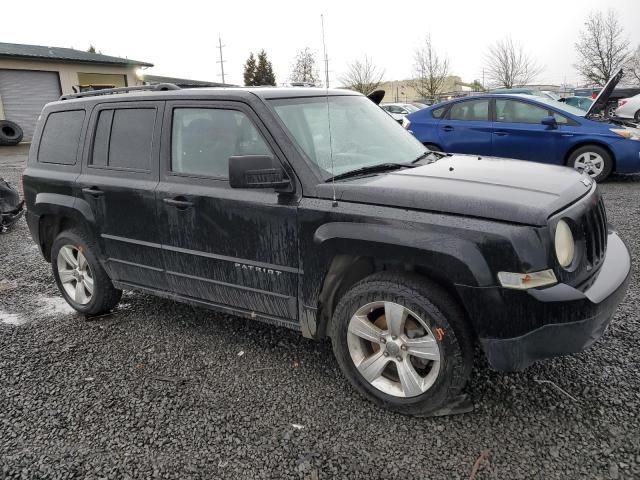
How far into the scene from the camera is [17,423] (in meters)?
2.92

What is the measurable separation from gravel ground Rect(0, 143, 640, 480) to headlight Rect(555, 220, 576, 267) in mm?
872

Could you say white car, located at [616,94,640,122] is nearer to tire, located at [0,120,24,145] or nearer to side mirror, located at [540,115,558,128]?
side mirror, located at [540,115,558,128]

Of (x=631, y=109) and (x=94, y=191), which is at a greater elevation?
(x=631, y=109)

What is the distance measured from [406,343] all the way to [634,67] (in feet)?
167

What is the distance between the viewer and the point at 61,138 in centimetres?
426

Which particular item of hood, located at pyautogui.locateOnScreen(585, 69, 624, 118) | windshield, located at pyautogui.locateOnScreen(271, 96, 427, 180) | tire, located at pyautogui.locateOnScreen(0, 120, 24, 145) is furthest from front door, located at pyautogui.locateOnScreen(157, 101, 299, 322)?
tire, located at pyautogui.locateOnScreen(0, 120, 24, 145)

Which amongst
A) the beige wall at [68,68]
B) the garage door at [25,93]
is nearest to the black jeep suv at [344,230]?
the beige wall at [68,68]

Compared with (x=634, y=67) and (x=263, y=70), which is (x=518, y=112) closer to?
(x=634, y=67)

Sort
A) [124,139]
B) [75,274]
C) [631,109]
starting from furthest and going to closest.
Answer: [631,109], [75,274], [124,139]

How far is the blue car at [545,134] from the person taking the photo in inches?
332

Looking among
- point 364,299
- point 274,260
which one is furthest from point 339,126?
point 364,299

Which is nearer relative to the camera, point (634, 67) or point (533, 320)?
point (533, 320)

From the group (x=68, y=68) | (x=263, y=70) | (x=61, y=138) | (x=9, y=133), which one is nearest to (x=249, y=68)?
(x=263, y=70)

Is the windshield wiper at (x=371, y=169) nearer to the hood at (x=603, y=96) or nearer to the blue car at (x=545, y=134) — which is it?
the blue car at (x=545, y=134)
